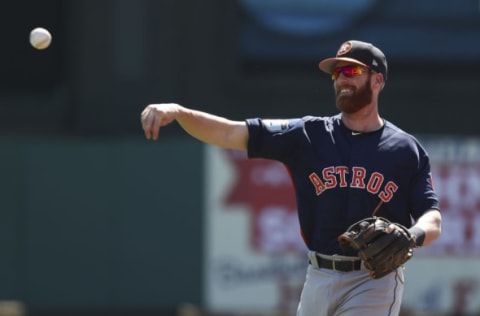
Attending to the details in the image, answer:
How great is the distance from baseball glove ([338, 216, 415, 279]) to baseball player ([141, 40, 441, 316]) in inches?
6.5

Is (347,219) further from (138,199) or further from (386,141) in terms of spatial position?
(138,199)

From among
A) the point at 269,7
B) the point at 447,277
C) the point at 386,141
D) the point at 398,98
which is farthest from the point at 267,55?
the point at 386,141

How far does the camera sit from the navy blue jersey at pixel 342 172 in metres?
5.34

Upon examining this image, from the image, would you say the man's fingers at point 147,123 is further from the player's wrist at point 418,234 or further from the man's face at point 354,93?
the player's wrist at point 418,234

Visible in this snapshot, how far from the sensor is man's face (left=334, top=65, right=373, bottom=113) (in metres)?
5.40

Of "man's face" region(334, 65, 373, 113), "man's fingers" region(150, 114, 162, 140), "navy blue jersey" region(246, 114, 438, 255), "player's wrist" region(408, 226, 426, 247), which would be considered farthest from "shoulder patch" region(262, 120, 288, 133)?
"player's wrist" region(408, 226, 426, 247)

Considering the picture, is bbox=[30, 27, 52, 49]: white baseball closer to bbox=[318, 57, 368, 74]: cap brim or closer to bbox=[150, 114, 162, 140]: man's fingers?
bbox=[150, 114, 162, 140]: man's fingers

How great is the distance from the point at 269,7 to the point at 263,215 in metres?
1.69

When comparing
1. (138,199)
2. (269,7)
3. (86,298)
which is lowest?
(86,298)

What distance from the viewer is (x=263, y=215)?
10195 mm

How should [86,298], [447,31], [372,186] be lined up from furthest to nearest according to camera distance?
[447,31]
[86,298]
[372,186]

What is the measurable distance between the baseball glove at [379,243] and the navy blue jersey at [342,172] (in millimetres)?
244

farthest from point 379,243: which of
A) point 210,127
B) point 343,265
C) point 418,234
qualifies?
point 210,127

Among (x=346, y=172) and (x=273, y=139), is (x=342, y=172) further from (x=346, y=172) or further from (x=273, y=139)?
(x=273, y=139)
